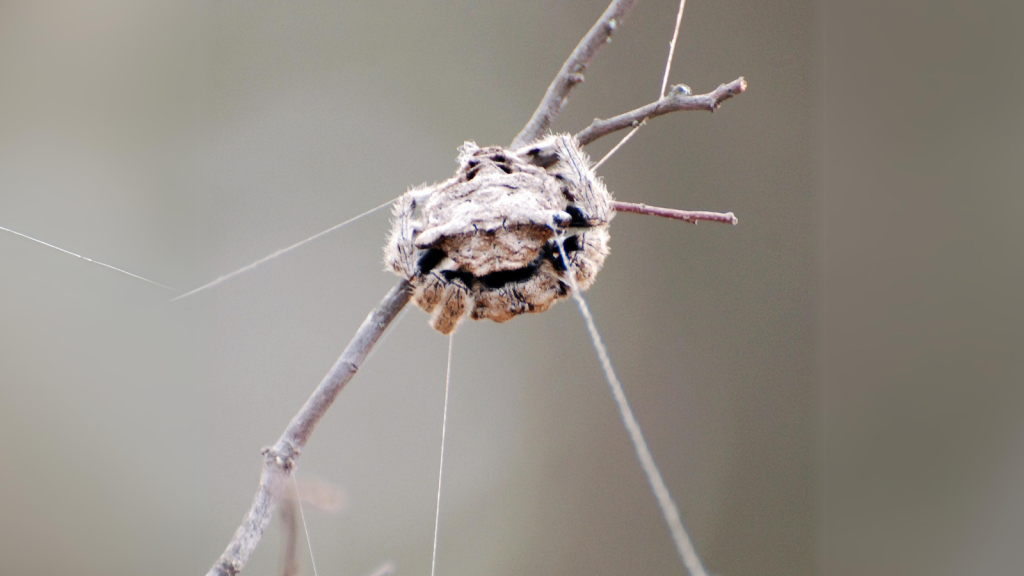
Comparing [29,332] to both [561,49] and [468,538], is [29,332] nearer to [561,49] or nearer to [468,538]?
[468,538]

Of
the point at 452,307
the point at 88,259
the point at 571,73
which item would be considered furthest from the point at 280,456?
the point at 571,73

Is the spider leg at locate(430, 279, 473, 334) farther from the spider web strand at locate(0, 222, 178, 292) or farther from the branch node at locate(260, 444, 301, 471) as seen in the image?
the spider web strand at locate(0, 222, 178, 292)

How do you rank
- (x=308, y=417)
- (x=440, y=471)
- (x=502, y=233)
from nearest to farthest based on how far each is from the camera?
(x=502, y=233), (x=308, y=417), (x=440, y=471)

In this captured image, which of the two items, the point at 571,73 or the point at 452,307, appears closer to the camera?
the point at 452,307

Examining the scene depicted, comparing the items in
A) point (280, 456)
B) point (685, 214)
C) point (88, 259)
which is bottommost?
point (280, 456)

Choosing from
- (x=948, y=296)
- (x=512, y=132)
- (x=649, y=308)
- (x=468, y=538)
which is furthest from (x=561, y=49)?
(x=468, y=538)

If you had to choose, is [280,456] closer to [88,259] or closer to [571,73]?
[88,259]

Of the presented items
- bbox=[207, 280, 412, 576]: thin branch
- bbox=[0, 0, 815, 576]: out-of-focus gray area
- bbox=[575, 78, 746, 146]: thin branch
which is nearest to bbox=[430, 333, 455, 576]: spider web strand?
bbox=[0, 0, 815, 576]: out-of-focus gray area
